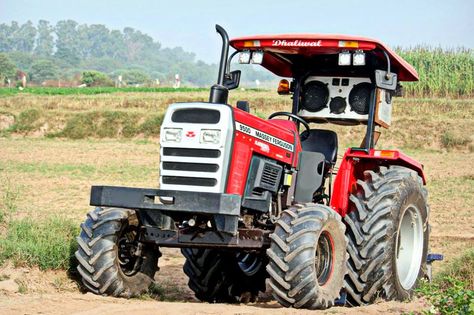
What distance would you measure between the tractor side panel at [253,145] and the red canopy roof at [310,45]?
2.78 feet

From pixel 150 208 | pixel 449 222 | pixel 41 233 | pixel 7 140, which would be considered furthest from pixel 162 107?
pixel 150 208

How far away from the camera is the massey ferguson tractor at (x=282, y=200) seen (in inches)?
295

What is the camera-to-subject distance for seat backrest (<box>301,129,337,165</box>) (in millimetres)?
9219

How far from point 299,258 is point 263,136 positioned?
1.26 m

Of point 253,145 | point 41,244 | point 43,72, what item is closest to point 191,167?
point 253,145

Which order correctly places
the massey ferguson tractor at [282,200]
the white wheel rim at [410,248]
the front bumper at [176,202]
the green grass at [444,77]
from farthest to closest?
the green grass at [444,77] → the white wheel rim at [410,248] → the massey ferguson tractor at [282,200] → the front bumper at [176,202]

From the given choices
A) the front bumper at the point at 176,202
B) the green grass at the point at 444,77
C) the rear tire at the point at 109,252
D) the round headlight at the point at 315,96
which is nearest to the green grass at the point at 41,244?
the rear tire at the point at 109,252

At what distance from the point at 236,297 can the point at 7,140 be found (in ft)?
81.1

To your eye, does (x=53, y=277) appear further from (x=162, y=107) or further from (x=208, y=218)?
(x=162, y=107)

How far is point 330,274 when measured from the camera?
7.89m

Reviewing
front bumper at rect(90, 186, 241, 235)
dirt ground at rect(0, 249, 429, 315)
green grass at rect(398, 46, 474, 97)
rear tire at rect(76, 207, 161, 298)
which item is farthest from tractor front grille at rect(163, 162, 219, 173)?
green grass at rect(398, 46, 474, 97)

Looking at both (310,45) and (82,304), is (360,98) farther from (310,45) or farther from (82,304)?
(82,304)

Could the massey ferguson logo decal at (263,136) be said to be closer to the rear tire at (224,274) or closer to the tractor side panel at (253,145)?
the tractor side panel at (253,145)

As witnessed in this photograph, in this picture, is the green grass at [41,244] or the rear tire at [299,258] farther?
the green grass at [41,244]
